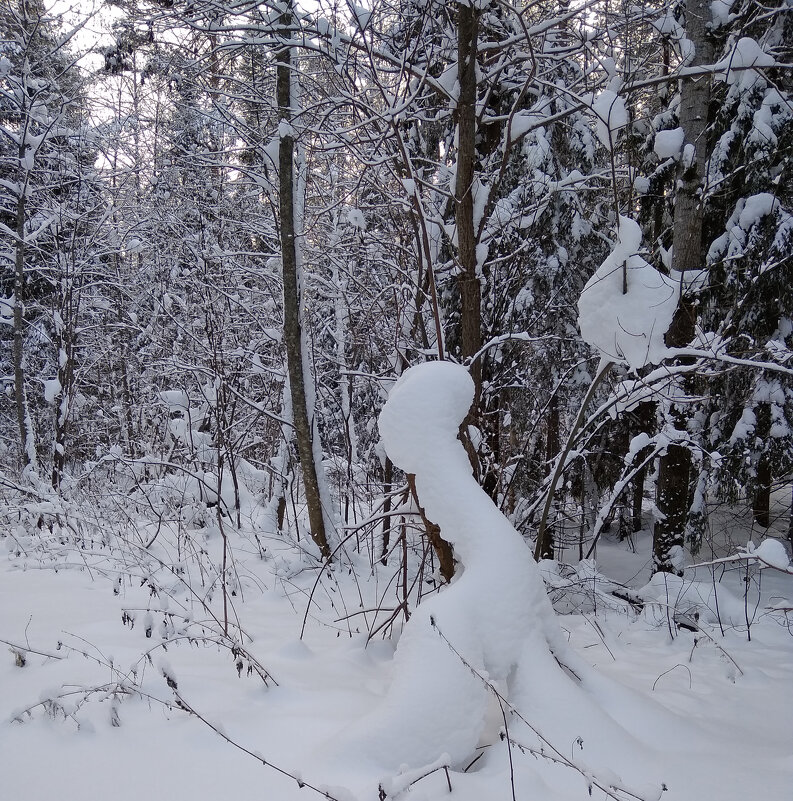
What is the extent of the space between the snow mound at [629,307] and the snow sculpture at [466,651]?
60cm

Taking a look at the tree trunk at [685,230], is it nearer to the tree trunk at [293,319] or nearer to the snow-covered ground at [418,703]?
the snow-covered ground at [418,703]

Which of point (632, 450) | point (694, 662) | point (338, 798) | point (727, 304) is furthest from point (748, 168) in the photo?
point (338, 798)

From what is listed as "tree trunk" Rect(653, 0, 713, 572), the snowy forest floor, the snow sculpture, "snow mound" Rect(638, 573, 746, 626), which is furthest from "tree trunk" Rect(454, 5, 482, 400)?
"tree trunk" Rect(653, 0, 713, 572)

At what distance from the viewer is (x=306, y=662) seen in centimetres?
278

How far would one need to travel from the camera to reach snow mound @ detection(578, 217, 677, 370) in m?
2.14

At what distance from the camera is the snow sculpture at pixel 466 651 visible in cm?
181

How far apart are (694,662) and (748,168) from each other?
597 cm

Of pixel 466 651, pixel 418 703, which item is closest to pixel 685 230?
pixel 466 651

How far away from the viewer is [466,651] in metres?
1.93

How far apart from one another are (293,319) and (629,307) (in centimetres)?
358

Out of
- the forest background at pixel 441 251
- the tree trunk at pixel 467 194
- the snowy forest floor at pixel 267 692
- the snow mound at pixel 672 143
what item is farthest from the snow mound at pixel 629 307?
the snow mound at pixel 672 143

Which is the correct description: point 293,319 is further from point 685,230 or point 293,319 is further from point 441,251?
point 685,230

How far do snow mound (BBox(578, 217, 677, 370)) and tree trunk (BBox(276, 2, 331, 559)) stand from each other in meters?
3.36

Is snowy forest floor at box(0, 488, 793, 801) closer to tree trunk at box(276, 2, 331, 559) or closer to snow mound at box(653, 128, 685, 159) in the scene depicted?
tree trunk at box(276, 2, 331, 559)
